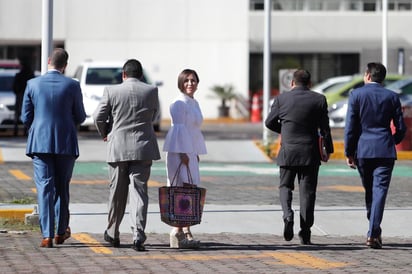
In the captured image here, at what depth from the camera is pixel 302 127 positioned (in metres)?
12.7

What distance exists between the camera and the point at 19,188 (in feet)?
58.4

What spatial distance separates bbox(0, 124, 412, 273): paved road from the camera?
11.0 m

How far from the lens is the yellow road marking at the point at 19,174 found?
1955cm

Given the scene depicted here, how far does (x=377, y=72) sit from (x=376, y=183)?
1.15 metres

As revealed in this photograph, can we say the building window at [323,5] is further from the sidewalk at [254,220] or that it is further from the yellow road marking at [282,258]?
the yellow road marking at [282,258]

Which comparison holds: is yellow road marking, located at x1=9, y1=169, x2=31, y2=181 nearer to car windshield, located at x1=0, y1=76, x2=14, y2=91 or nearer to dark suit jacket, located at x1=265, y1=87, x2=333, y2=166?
dark suit jacket, located at x1=265, y1=87, x2=333, y2=166

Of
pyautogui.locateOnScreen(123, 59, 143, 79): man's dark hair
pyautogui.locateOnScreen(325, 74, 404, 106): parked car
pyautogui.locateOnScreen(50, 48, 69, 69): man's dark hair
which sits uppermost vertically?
pyautogui.locateOnScreen(50, 48, 69, 69): man's dark hair

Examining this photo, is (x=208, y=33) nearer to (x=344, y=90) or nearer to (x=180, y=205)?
(x=344, y=90)

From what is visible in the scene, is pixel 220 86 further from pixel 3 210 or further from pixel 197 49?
pixel 3 210

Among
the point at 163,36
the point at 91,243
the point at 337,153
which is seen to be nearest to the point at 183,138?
the point at 91,243

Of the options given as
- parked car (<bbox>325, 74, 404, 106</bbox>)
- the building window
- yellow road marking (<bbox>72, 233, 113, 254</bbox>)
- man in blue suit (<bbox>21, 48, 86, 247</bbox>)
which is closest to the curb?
parked car (<bbox>325, 74, 404, 106</bbox>)

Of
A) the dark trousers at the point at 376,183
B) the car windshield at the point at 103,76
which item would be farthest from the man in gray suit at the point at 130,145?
the car windshield at the point at 103,76

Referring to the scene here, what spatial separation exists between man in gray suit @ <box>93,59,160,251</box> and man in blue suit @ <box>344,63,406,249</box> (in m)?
2.07

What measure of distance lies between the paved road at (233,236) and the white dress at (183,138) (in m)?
0.77
